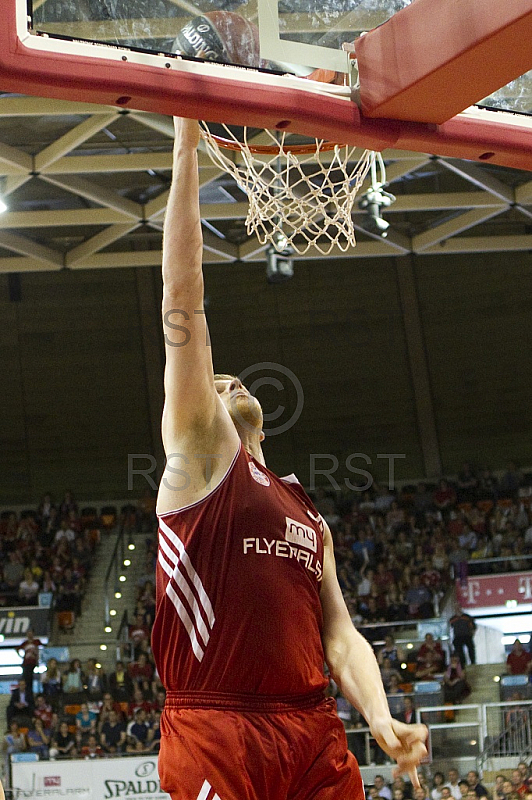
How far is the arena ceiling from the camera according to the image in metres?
13.4

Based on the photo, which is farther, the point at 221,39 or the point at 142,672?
the point at 142,672

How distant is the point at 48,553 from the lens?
68.0ft

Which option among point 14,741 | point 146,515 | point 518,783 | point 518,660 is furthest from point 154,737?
point 146,515

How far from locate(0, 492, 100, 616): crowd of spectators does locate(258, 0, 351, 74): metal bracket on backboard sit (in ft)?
52.0

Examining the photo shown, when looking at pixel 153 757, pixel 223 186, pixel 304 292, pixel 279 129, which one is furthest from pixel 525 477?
pixel 279 129

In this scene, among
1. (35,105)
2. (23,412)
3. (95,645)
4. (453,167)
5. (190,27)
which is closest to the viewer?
(190,27)

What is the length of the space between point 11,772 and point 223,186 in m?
8.16

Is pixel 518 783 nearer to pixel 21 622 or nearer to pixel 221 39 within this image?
pixel 21 622

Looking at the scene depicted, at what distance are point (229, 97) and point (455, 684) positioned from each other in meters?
12.6

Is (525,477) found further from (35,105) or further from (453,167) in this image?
(35,105)

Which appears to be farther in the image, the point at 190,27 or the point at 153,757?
the point at 153,757

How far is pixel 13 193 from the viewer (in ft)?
52.0

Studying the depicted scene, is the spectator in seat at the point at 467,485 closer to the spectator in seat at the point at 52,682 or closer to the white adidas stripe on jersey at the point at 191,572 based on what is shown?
the spectator in seat at the point at 52,682

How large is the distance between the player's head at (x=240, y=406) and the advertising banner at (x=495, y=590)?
14.1 m
